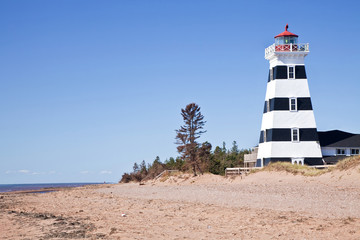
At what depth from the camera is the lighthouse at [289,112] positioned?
3956cm

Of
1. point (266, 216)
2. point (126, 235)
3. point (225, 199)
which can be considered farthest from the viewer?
point (225, 199)

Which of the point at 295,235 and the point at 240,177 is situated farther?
the point at 240,177

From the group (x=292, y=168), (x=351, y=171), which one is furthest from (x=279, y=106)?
(x=351, y=171)

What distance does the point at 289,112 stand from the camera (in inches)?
1578

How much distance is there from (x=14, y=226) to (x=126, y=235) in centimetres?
526

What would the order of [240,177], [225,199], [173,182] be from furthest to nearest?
[173,182], [240,177], [225,199]

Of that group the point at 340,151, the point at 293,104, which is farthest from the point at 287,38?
the point at 340,151

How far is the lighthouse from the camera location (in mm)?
39562

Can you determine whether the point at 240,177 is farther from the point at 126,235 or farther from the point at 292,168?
the point at 126,235

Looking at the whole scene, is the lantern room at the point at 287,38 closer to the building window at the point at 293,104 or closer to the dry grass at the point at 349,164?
the building window at the point at 293,104

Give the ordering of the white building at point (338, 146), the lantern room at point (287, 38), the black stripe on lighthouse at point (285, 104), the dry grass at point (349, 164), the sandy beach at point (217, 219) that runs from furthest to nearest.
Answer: the lantern room at point (287, 38) → the white building at point (338, 146) → the black stripe on lighthouse at point (285, 104) → the dry grass at point (349, 164) → the sandy beach at point (217, 219)

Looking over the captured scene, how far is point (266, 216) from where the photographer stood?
1468 centimetres

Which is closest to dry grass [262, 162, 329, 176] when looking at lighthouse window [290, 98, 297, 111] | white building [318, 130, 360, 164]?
lighthouse window [290, 98, 297, 111]

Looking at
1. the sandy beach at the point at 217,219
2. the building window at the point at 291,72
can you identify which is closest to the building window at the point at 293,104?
the building window at the point at 291,72
